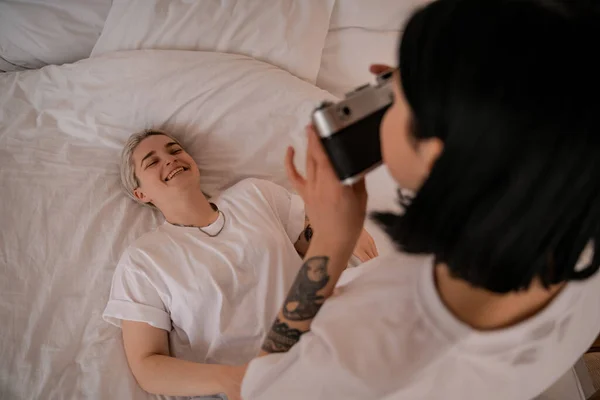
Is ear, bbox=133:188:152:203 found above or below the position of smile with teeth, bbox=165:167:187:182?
below

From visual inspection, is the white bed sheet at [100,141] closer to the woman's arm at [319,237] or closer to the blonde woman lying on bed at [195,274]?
the blonde woman lying on bed at [195,274]

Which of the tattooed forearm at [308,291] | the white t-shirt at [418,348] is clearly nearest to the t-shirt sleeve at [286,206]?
the tattooed forearm at [308,291]

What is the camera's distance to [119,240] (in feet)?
3.68

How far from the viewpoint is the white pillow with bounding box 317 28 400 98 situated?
1.35 meters

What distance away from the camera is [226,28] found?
130cm

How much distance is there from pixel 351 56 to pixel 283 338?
3.31 ft

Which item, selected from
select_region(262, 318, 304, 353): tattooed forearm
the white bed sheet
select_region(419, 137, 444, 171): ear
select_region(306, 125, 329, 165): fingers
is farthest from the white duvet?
select_region(419, 137, 444, 171): ear

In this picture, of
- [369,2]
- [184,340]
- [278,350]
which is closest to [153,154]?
[184,340]

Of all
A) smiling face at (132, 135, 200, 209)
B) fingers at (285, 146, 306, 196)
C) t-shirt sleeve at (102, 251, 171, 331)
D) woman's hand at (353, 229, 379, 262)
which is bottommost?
t-shirt sleeve at (102, 251, 171, 331)

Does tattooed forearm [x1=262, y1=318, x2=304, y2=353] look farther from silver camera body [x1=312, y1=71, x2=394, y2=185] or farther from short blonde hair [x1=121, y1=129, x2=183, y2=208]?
short blonde hair [x1=121, y1=129, x2=183, y2=208]

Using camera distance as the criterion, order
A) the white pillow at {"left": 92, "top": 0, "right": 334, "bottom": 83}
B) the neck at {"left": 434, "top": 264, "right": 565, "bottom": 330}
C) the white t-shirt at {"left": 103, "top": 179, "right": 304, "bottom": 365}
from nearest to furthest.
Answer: the neck at {"left": 434, "top": 264, "right": 565, "bottom": 330} < the white t-shirt at {"left": 103, "top": 179, "right": 304, "bottom": 365} < the white pillow at {"left": 92, "top": 0, "right": 334, "bottom": 83}

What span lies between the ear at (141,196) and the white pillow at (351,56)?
2.17 ft

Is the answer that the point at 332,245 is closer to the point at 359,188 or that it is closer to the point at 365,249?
the point at 359,188

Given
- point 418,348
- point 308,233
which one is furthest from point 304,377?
point 308,233
